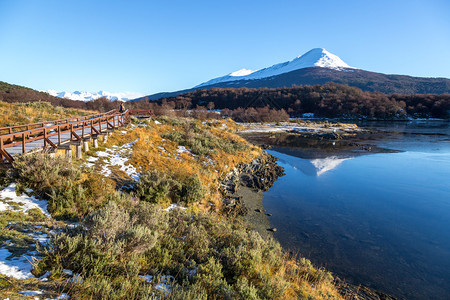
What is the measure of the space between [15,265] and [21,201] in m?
2.92

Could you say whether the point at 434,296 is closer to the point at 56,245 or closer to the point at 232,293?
the point at 232,293

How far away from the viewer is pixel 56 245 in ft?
12.0

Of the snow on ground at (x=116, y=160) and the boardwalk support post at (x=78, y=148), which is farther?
the snow on ground at (x=116, y=160)

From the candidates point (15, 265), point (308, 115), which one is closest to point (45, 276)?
point (15, 265)

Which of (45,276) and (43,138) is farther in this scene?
(43,138)

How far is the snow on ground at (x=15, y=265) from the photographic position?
3.12m

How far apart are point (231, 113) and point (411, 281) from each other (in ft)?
213

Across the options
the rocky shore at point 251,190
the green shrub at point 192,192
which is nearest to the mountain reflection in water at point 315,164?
the rocky shore at point 251,190

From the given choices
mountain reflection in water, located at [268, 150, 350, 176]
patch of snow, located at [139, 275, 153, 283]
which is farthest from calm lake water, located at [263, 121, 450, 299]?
patch of snow, located at [139, 275, 153, 283]

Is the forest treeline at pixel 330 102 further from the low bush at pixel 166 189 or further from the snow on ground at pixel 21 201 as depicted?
the snow on ground at pixel 21 201

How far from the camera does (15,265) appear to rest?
3293mm

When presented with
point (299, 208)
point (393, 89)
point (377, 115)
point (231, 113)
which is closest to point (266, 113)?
point (231, 113)

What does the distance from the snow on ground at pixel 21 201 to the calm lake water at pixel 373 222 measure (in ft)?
25.0

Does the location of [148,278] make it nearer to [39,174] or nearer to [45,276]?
[45,276]
